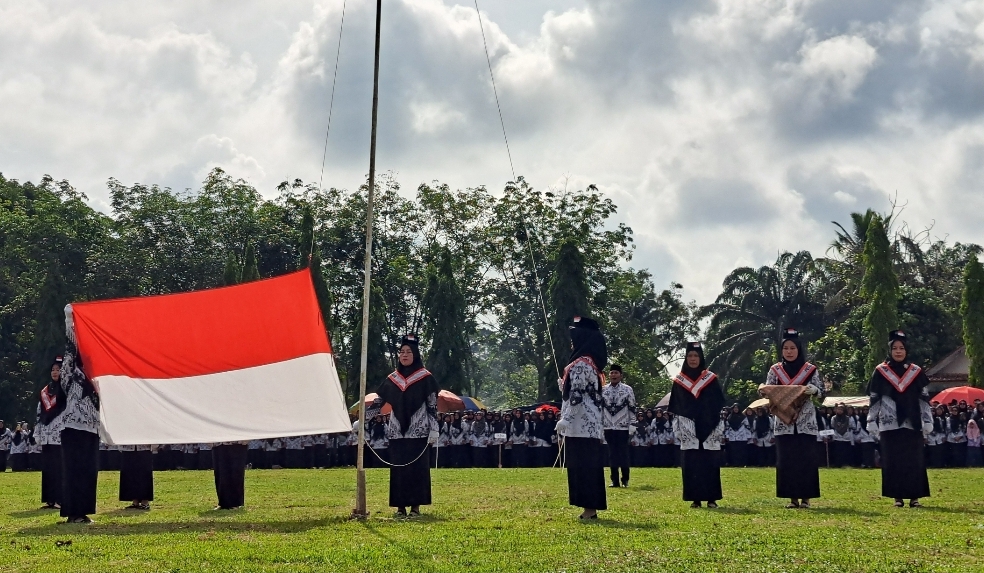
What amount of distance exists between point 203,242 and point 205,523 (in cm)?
5382

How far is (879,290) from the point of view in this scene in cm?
4522

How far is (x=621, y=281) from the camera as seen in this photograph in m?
65.4

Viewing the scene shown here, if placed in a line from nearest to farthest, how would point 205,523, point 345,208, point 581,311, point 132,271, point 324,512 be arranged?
1. point 205,523
2. point 324,512
3. point 581,311
4. point 132,271
5. point 345,208

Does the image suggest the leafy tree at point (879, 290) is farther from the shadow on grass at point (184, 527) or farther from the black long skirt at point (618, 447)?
the shadow on grass at point (184, 527)

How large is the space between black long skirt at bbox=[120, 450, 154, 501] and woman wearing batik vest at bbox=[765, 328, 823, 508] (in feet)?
30.7

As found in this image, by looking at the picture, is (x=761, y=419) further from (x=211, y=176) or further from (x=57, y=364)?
(x=211, y=176)

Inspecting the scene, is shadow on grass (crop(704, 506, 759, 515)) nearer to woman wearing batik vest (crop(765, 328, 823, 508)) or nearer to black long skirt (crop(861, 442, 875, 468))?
woman wearing batik vest (crop(765, 328, 823, 508))

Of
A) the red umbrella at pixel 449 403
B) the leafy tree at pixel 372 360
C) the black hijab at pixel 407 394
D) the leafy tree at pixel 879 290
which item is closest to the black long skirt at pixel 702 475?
the black hijab at pixel 407 394

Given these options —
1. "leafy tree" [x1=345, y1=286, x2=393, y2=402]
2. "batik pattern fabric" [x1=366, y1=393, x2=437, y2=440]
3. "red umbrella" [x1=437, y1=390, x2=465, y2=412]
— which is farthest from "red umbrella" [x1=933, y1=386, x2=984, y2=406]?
"batik pattern fabric" [x1=366, y1=393, x2=437, y2=440]

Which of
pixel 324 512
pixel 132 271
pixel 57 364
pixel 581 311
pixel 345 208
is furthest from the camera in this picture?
pixel 345 208

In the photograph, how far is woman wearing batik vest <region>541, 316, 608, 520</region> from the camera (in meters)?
13.5

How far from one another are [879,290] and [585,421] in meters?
34.9

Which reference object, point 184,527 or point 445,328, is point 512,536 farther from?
point 445,328

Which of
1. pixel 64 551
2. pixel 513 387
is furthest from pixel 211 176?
pixel 64 551
